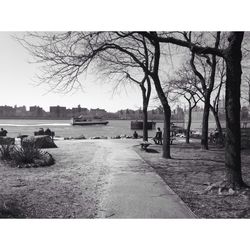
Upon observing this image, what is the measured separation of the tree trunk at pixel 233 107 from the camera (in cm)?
673

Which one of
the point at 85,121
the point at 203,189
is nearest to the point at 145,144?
the point at 203,189

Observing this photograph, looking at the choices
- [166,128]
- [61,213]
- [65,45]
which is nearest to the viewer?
[61,213]

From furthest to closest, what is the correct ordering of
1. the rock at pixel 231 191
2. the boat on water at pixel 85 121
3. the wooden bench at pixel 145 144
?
1. the boat on water at pixel 85 121
2. the wooden bench at pixel 145 144
3. the rock at pixel 231 191

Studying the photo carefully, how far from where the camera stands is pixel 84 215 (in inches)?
200

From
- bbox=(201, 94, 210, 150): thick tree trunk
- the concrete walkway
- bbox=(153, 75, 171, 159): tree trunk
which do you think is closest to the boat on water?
bbox=(201, 94, 210, 150): thick tree trunk

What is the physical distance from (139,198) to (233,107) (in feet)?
10.7

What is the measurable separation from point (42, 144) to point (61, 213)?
11420 millimetres

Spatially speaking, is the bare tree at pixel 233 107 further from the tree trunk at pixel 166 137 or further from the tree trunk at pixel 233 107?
the tree trunk at pixel 166 137

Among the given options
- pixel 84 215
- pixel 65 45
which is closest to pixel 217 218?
pixel 84 215

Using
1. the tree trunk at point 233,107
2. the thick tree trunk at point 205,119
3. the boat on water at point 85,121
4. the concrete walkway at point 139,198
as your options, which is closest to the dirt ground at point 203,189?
the concrete walkway at point 139,198

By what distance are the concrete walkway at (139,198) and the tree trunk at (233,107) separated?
174cm

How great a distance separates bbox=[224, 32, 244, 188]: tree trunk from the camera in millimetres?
6734

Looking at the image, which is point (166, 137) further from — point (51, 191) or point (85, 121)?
point (85, 121)
